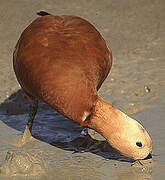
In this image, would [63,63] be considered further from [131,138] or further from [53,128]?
[53,128]

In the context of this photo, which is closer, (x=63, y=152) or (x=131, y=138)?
(x=131, y=138)

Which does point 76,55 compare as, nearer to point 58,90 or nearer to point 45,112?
Answer: point 58,90

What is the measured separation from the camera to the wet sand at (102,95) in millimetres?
4824

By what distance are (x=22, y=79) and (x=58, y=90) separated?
20.9 inches

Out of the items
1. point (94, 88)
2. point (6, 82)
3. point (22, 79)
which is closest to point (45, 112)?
point (6, 82)

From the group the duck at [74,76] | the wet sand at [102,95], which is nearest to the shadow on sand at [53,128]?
the wet sand at [102,95]

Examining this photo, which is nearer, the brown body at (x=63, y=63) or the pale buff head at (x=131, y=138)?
the pale buff head at (x=131, y=138)

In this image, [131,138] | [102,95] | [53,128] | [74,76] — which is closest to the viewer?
[131,138]

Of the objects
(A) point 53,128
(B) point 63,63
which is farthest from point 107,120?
(A) point 53,128

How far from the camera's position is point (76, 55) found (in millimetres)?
4699

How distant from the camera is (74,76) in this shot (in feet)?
14.9

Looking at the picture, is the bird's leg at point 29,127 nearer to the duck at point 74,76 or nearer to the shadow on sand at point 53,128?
the shadow on sand at point 53,128

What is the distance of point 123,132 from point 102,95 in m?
2.01

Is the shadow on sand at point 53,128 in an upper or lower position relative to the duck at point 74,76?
Result: lower
